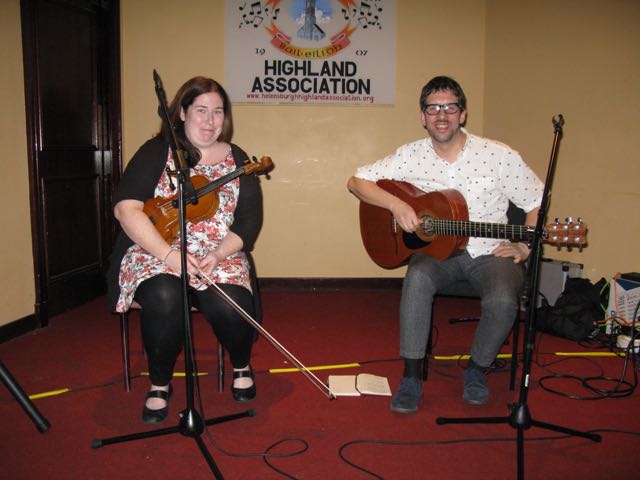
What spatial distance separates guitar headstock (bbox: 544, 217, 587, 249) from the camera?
2.21m

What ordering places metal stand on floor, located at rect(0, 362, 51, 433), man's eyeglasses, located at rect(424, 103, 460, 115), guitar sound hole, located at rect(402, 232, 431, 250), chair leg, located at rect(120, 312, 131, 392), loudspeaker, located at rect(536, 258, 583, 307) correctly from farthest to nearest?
loudspeaker, located at rect(536, 258, 583, 307) < guitar sound hole, located at rect(402, 232, 431, 250) < man's eyeglasses, located at rect(424, 103, 460, 115) < chair leg, located at rect(120, 312, 131, 392) < metal stand on floor, located at rect(0, 362, 51, 433)

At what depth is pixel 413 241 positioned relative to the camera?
2729 millimetres

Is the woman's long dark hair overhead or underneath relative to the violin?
overhead

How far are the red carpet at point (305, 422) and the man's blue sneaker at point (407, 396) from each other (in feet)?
0.14

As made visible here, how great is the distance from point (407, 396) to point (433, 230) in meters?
0.68

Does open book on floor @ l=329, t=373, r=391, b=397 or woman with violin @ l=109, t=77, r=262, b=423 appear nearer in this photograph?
woman with violin @ l=109, t=77, r=262, b=423

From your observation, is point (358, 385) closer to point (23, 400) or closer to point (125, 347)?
point (125, 347)

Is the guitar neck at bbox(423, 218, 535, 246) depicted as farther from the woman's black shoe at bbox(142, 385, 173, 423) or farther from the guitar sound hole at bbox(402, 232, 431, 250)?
the woman's black shoe at bbox(142, 385, 173, 423)

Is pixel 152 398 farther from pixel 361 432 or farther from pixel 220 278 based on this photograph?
pixel 361 432

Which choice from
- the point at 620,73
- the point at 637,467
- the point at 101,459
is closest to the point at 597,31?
the point at 620,73

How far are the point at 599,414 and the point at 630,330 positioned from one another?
1.02 meters

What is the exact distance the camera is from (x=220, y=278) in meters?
2.36

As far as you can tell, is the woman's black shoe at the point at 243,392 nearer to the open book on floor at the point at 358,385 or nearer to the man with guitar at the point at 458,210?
the open book on floor at the point at 358,385

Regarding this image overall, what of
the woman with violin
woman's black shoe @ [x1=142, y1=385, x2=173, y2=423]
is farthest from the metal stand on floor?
woman's black shoe @ [x1=142, y1=385, x2=173, y2=423]
